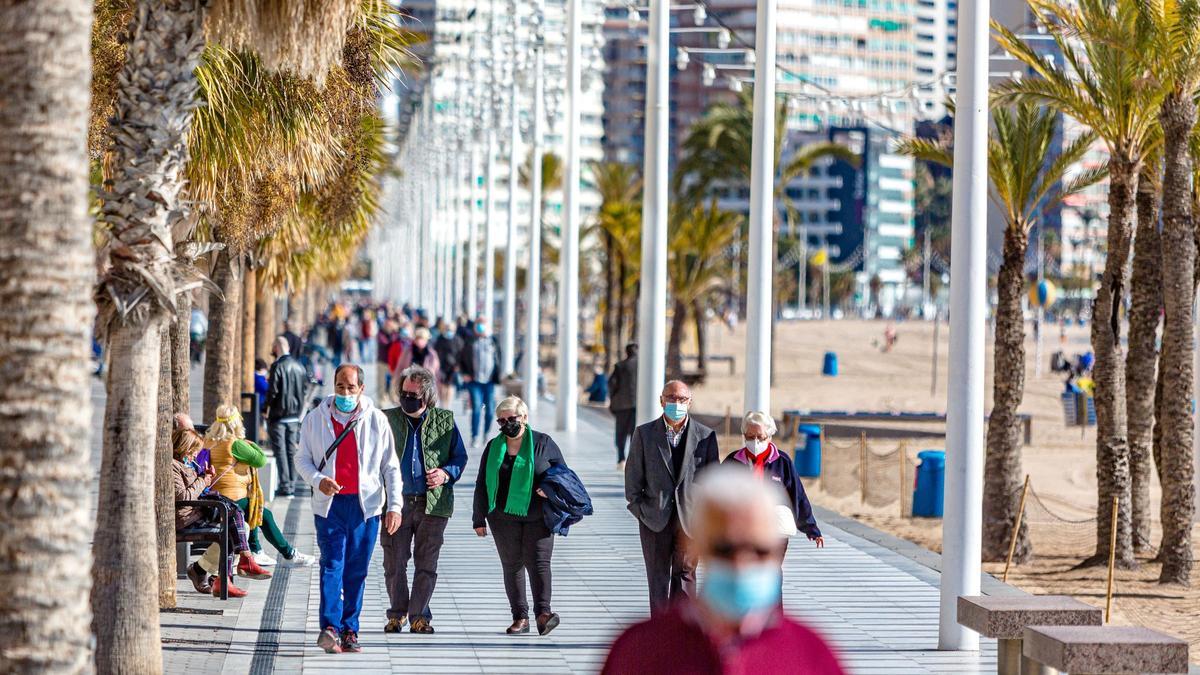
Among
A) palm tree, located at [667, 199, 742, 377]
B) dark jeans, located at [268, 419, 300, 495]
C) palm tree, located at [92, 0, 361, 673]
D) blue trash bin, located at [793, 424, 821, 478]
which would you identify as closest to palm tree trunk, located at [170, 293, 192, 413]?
palm tree, located at [92, 0, 361, 673]

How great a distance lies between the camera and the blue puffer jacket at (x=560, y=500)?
36.0 feet

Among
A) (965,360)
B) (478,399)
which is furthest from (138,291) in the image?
(478,399)

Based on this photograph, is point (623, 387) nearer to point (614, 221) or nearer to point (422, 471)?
point (422, 471)

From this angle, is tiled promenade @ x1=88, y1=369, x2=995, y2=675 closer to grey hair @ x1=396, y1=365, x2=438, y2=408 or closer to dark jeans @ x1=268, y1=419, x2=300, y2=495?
grey hair @ x1=396, y1=365, x2=438, y2=408

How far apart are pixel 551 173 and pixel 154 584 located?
2747 inches

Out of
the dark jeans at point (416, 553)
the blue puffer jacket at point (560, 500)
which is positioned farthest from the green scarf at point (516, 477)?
the dark jeans at point (416, 553)

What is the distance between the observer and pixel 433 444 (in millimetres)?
10992

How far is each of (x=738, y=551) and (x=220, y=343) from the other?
629 inches

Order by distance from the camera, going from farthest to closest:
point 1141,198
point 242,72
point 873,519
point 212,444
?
point 873,519 < point 1141,198 < point 212,444 < point 242,72

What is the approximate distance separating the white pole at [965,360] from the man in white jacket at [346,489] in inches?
128

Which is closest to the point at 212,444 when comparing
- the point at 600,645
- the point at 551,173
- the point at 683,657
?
the point at 600,645

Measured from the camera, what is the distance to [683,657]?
10.9 ft

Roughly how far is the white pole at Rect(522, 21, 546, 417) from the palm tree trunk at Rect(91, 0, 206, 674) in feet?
76.0

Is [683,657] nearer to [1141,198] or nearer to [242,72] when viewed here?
[242,72]
